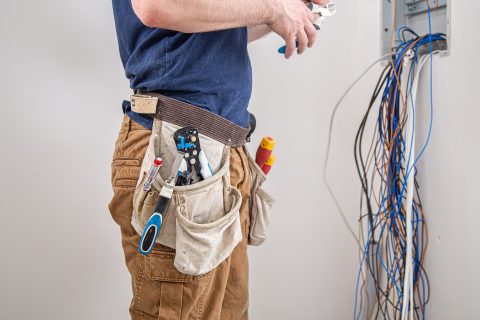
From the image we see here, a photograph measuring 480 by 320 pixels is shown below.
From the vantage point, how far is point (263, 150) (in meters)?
1.05

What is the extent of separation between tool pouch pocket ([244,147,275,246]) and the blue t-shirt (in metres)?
0.19

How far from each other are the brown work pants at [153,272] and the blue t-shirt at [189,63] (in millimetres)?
103

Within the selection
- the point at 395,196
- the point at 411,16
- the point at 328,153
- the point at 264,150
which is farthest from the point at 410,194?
the point at 411,16

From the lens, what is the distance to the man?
2.55 ft

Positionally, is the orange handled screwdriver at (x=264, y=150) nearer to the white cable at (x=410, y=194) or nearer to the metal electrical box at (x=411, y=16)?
the white cable at (x=410, y=194)

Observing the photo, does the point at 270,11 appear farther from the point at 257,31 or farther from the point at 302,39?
the point at 257,31

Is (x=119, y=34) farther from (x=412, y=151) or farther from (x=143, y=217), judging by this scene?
(x=412, y=151)

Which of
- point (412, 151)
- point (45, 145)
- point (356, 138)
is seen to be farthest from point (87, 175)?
point (412, 151)

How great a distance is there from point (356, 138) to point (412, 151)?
217mm

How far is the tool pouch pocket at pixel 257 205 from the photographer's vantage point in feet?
3.30

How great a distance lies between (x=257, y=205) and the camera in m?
1.00

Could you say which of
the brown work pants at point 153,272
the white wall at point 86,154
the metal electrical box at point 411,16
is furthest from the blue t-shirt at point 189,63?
the metal electrical box at point 411,16

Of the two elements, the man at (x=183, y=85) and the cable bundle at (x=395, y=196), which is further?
the cable bundle at (x=395, y=196)

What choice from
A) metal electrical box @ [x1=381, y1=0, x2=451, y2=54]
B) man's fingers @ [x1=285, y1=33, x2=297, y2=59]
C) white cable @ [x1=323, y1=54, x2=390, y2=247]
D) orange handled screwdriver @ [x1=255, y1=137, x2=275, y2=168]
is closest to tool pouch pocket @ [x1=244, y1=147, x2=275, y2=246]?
orange handled screwdriver @ [x1=255, y1=137, x2=275, y2=168]
